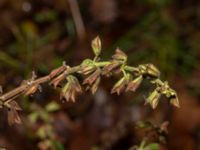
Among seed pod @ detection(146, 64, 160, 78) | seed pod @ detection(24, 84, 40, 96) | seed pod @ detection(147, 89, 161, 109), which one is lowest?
seed pod @ detection(147, 89, 161, 109)

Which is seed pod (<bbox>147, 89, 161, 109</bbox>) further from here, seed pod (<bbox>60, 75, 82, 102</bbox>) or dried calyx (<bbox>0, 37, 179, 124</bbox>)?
seed pod (<bbox>60, 75, 82, 102</bbox>)

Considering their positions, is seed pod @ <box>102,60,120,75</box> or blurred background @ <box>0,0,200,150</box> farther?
blurred background @ <box>0,0,200,150</box>

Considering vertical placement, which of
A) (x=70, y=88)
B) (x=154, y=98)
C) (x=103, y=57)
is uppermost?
(x=103, y=57)

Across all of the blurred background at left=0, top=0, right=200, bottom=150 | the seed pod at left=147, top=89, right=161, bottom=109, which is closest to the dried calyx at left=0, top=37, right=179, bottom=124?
the seed pod at left=147, top=89, right=161, bottom=109

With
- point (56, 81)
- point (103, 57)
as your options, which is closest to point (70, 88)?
point (56, 81)

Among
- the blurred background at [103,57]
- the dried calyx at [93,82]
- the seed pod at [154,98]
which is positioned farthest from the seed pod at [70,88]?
the blurred background at [103,57]

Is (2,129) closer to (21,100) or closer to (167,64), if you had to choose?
(21,100)

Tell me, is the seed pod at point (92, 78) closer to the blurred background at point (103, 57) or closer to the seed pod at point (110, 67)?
the seed pod at point (110, 67)

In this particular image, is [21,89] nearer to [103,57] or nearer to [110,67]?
[110,67]
